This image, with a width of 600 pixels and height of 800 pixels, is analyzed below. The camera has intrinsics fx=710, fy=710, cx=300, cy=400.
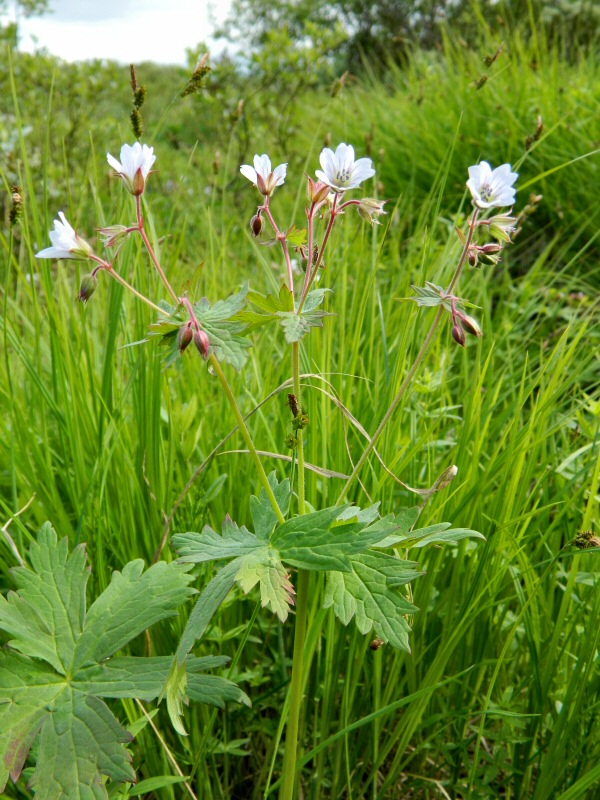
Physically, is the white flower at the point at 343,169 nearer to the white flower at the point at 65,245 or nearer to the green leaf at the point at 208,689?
the white flower at the point at 65,245

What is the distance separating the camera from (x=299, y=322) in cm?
89

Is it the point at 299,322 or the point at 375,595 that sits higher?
the point at 299,322

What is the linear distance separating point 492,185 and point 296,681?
72cm

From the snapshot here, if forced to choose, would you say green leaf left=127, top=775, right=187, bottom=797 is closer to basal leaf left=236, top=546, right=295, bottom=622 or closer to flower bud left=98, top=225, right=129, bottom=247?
basal leaf left=236, top=546, right=295, bottom=622

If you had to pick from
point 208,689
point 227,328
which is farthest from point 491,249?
point 208,689

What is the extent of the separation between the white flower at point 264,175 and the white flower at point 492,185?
25cm

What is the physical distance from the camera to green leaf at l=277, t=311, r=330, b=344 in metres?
0.86

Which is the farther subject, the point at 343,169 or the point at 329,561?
the point at 343,169

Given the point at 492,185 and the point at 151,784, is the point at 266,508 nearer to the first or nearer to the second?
the point at 151,784

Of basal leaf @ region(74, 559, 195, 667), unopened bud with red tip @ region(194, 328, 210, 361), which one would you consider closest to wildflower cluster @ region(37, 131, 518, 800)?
unopened bud with red tip @ region(194, 328, 210, 361)

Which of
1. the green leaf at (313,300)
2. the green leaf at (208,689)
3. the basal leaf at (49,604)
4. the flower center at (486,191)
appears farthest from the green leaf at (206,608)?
the flower center at (486,191)

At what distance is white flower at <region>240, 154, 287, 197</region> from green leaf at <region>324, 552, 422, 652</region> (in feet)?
1.65

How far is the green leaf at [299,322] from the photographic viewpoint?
0.86 meters

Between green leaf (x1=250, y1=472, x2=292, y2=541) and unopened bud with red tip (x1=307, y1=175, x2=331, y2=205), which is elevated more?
unopened bud with red tip (x1=307, y1=175, x2=331, y2=205)
